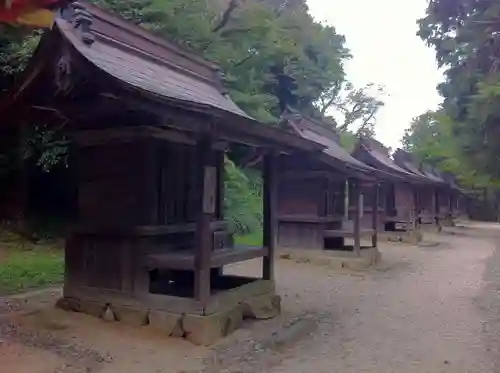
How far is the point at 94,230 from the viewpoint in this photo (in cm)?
699

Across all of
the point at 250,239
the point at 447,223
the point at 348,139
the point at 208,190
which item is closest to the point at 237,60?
the point at 250,239

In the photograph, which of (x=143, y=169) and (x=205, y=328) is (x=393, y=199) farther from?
(x=205, y=328)

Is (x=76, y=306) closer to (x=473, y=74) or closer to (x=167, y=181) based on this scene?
(x=167, y=181)

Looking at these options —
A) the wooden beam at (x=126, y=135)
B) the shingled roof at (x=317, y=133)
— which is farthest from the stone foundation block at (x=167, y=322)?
the shingled roof at (x=317, y=133)

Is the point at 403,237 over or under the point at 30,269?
over

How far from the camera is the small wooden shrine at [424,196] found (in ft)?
94.7

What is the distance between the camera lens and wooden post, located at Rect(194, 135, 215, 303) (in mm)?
6344

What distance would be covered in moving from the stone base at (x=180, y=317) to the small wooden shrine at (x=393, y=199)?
1532 centimetres

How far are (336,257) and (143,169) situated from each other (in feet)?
26.9

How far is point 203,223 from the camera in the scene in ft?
21.0

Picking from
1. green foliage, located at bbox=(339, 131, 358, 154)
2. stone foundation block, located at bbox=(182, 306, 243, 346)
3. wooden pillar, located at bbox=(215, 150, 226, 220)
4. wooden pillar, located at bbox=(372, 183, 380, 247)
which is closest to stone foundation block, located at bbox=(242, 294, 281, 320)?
stone foundation block, located at bbox=(182, 306, 243, 346)

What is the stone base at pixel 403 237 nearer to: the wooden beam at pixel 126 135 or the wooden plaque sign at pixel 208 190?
the wooden beam at pixel 126 135

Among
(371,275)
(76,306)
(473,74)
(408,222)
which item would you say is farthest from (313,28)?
(76,306)

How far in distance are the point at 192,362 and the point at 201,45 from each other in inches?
494
